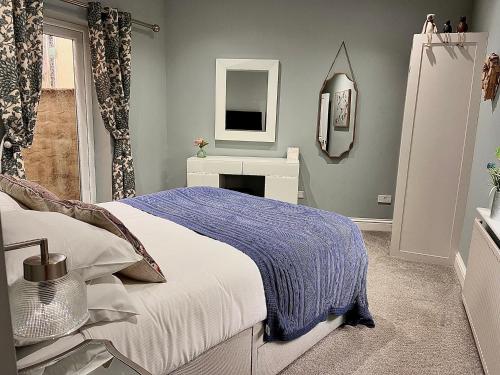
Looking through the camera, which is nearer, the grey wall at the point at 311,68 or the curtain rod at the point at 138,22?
the curtain rod at the point at 138,22

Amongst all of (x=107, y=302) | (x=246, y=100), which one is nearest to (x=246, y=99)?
(x=246, y=100)

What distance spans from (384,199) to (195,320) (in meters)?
3.55

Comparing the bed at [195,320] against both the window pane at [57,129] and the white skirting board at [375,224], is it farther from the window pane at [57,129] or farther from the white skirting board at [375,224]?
the white skirting board at [375,224]

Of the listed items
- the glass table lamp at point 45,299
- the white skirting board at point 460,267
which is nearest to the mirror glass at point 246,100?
the white skirting board at point 460,267

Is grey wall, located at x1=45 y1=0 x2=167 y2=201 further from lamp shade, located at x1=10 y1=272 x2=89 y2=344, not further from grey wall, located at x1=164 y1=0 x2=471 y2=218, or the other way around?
lamp shade, located at x1=10 y1=272 x2=89 y2=344

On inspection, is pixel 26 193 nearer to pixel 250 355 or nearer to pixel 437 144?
pixel 250 355

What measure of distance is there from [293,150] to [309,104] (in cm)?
56

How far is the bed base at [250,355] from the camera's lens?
1.55m

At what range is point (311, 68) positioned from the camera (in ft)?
14.5

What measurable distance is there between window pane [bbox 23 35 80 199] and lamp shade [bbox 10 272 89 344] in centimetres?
273

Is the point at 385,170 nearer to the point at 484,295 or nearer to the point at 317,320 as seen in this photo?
the point at 484,295

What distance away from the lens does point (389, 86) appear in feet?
14.1

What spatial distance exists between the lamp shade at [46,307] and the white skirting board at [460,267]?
9.72 ft

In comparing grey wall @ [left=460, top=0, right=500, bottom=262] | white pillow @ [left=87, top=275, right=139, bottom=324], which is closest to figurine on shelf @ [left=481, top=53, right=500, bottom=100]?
grey wall @ [left=460, top=0, right=500, bottom=262]
